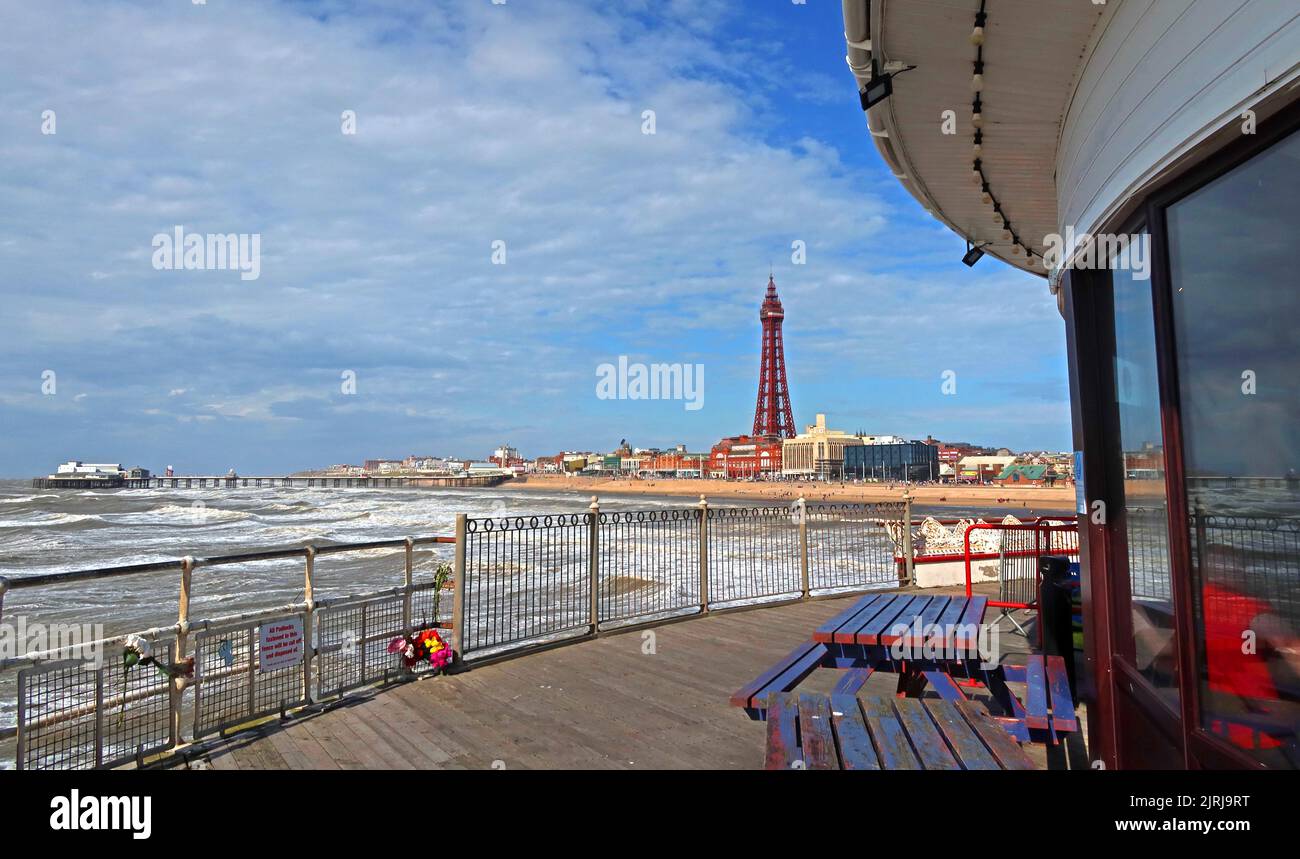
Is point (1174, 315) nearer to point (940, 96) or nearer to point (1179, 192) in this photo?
point (1179, 192)

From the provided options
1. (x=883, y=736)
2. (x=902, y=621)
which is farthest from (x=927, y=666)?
(x=883, y=736)

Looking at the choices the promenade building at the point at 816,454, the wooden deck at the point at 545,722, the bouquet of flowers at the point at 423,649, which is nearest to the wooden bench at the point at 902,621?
the wooden deck at the point at 545,722

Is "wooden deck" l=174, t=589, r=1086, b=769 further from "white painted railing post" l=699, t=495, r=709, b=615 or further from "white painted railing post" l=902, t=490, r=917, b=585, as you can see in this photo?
"white painted railing post" l=902, t=490, r=917, b=585

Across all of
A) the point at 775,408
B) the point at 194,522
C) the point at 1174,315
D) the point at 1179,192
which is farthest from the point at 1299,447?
the point at 775,408

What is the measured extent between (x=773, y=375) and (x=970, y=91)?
159 m

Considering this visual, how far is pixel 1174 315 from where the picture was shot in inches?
101

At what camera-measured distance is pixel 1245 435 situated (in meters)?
2.18

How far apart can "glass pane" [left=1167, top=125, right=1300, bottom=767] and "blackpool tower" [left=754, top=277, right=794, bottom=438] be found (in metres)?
157

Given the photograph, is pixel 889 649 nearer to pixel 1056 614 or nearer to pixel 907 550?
pixel 1056 614

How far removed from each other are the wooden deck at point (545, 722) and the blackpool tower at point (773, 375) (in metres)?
154

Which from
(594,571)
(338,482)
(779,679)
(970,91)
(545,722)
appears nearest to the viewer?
(970,91)

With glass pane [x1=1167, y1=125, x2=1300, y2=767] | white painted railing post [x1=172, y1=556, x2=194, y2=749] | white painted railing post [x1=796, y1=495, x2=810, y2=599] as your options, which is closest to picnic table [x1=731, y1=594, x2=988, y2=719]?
glass pane [x1=1167, y1=125, x2=1300, y2=767]

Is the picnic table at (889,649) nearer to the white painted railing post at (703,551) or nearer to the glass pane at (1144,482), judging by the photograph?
the glass pane at (1144,482)
